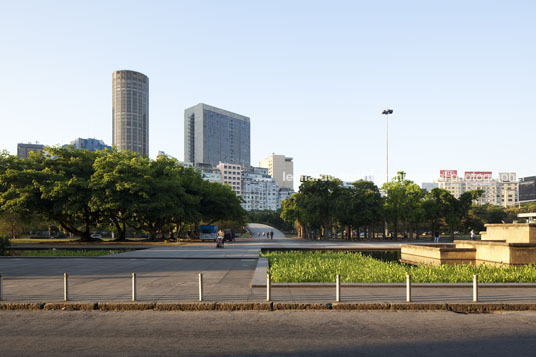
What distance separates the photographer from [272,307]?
11883mm

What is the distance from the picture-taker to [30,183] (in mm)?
49875

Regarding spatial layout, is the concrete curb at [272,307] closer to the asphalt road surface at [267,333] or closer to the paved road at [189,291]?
the asphalt road surface at [267,333]

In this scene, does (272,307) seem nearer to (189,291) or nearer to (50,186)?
(189,291)

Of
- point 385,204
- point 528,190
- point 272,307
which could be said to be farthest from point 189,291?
point 528,190

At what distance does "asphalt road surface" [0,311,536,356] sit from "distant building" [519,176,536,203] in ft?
490

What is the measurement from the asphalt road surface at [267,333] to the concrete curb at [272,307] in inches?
14.7

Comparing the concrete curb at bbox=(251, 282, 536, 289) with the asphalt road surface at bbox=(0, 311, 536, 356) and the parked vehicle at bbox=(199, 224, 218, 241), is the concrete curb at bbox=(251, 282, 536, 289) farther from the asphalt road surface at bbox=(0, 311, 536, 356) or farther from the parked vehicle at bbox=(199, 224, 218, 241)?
the parked vehicle at bbox=(199, 224, 218, 241)

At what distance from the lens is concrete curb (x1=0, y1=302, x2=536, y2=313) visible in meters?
11.8

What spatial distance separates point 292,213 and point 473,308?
72.7 m

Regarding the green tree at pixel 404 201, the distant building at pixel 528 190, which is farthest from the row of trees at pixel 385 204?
the distant building at pixel 528 190

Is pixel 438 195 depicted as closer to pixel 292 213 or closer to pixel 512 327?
pixel 292 213

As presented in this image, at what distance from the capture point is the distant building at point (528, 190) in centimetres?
13712

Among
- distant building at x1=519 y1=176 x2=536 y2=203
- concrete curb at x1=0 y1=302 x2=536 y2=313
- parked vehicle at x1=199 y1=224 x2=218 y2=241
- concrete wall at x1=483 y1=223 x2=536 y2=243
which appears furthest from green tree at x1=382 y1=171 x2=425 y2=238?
distant building at x1=519 y1=176 x2=536 y2=203

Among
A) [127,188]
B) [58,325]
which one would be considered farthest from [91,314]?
[127,188]
